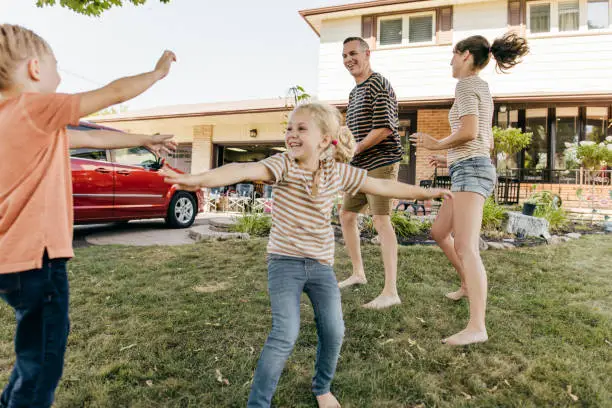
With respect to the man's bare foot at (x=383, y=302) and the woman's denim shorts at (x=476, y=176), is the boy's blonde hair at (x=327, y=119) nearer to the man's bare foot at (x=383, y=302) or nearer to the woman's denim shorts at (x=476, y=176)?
the woman's denim shorts at (x=476, y=176)

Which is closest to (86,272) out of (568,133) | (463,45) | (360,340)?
(360,340)

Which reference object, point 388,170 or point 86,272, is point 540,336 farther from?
point 86,272

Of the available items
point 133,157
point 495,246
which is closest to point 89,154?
point 133,157

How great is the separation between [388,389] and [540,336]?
138cm

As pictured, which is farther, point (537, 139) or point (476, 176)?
point (537, 139)

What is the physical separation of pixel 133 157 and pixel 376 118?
212 inches

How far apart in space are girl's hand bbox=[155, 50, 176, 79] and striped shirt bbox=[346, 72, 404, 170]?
6.26 feet

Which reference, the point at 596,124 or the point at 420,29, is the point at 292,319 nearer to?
the point at 420,29

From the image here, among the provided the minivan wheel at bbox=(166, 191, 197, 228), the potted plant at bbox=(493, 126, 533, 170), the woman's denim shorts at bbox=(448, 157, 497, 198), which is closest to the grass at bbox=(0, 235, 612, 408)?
the woman's denim shorts at bbox=(448, 157, 497, 198)

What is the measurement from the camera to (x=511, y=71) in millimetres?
11000

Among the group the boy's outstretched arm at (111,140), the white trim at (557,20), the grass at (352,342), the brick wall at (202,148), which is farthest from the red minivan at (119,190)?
the white trim at (557,20)

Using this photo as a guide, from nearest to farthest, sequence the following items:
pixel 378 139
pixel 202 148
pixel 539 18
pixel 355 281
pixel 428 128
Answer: pixel 378 139, pixel 355 281, pixel 539 18, pixel 428 128, pixel 202 148

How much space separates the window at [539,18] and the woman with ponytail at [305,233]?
12.2m

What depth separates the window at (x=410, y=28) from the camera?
12.0 meters
